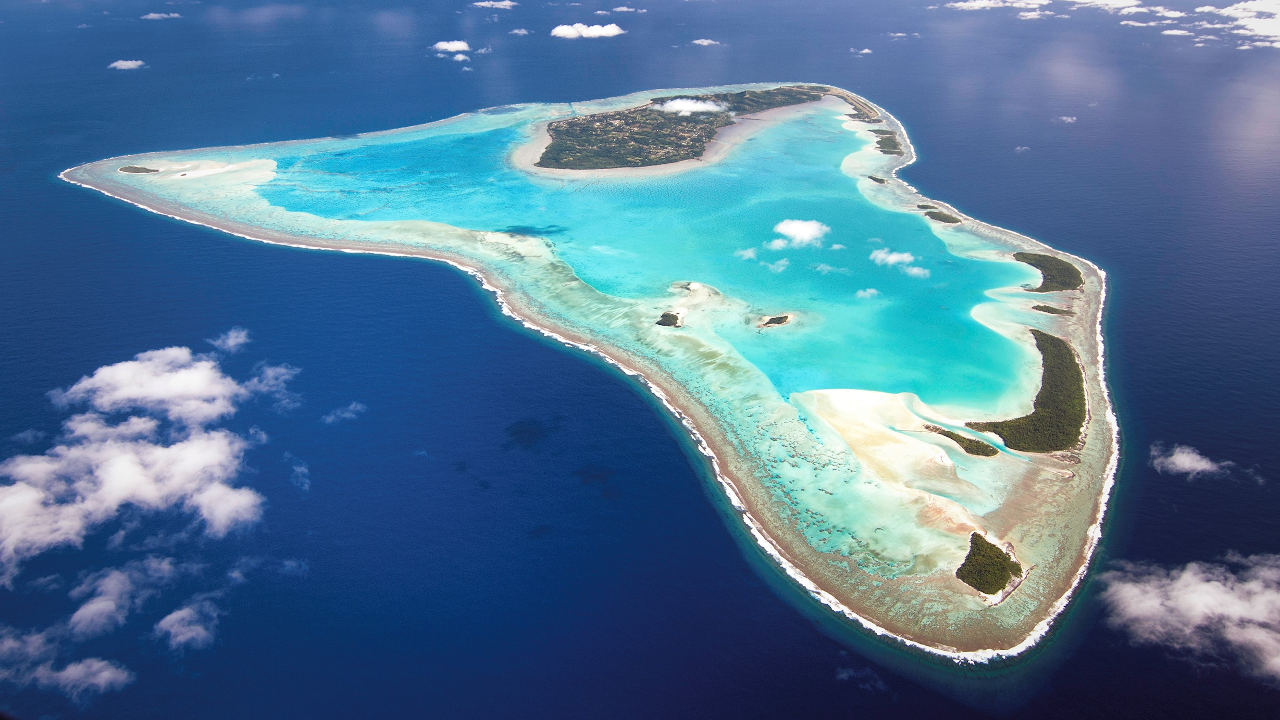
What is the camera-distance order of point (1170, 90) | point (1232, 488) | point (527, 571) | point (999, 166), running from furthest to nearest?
point (1170, 90) → point (999, 166) → point (1232, 488) → point (527, 571)

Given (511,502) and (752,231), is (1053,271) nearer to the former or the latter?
(752,231)

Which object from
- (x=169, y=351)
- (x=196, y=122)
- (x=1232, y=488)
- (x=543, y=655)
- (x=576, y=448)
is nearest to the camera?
(x=543, y=655)

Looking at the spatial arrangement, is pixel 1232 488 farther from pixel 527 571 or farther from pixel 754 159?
pixel 754 159

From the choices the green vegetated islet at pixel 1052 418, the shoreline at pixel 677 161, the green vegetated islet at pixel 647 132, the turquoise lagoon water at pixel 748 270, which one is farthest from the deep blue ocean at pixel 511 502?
the green vegetated islet at pixel 647 132

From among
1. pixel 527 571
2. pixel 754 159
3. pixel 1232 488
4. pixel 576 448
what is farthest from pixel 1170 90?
pixel 527 571

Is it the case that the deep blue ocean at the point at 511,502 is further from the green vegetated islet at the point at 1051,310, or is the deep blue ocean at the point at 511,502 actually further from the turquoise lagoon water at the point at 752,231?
the turquoise lagoon water at the point at 752,231

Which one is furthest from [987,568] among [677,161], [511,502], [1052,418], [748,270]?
[677,161]
